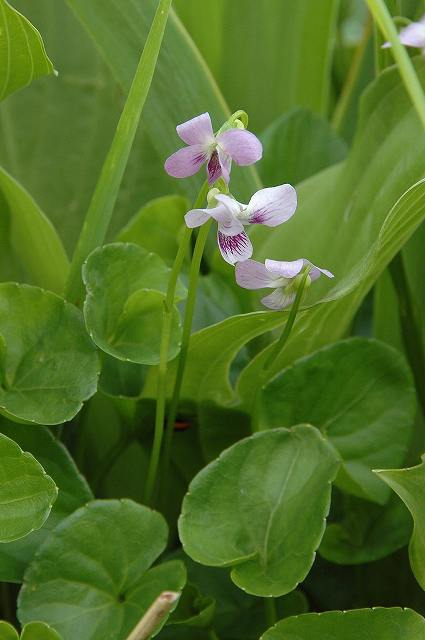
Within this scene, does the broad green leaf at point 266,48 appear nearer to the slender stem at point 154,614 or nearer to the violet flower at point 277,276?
the violet flower at point 277,276

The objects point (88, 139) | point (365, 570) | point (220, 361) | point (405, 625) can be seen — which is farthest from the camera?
point (88, 139)

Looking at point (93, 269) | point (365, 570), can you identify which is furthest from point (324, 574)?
point (93, 269)

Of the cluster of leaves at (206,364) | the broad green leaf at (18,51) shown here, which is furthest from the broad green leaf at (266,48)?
the broad green leaf at (18,51)

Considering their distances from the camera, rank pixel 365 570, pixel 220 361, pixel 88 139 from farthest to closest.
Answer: pixel 88 139 < pixel 365 570 < pixel 220 361

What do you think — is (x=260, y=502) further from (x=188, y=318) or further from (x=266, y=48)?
(x=266, y=48)

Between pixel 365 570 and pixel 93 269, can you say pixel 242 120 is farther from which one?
pixel 365 570

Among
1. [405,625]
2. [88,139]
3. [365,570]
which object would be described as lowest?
[365,570]

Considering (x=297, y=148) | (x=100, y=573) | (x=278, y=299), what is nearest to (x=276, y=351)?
(x=278, y=299)
